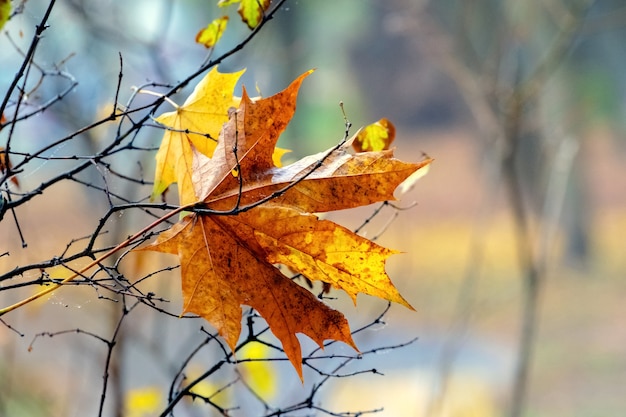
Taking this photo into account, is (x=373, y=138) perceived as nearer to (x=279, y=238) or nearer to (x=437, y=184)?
(x=279, y=238)

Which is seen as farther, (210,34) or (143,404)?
(143,404)

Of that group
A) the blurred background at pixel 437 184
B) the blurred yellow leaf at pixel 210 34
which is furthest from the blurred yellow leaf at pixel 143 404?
the blurred yellow leaf at pixel 210 34

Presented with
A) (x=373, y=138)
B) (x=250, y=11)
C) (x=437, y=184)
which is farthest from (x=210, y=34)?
(x=437, y=184)

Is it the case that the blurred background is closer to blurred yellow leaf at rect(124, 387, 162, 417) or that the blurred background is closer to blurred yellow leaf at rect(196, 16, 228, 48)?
blurred yellow leaf at rect(124, 387, 162, 417)

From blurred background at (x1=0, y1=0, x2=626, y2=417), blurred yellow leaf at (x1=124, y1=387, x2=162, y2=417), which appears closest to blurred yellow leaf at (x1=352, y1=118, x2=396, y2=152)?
blurred background at (x1=0, y1=0, x2=626, y2=417)

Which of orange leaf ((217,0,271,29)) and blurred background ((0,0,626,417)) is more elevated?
blurred background ((0,0,626,417))

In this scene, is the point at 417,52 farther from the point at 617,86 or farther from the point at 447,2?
the point at 617,86
